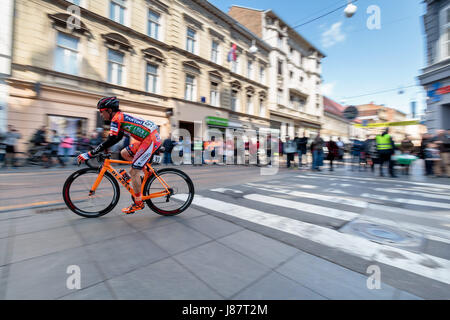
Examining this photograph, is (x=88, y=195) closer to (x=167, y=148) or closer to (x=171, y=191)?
(x=171, y=191)

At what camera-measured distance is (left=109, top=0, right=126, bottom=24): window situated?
1380 centimetres

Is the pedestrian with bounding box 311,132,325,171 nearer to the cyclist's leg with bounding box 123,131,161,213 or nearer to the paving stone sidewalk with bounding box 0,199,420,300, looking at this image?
the paving stone sidewalk with bounding box 0,199,420,300

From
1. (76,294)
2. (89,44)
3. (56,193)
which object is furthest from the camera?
(89,44)

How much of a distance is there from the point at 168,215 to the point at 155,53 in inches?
604

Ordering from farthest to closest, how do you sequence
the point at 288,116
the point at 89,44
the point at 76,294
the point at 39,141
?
the point at 288,116 → the point at 89,44 → the point at 39,141 → the point at 76,294

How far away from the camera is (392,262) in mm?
2277

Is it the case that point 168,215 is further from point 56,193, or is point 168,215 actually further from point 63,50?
point 63,50

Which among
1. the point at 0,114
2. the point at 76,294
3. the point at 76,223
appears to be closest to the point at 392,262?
the point at 76,294

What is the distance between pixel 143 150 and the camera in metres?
3.25

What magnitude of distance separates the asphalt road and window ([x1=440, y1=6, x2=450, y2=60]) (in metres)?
12.7

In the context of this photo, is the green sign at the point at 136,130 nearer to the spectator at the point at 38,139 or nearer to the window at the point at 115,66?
the spectator at the point at 38,139

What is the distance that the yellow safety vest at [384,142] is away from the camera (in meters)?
8.77

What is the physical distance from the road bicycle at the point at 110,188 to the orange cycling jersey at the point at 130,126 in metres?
0.40

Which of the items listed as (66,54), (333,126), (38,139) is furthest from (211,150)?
(333,126)
